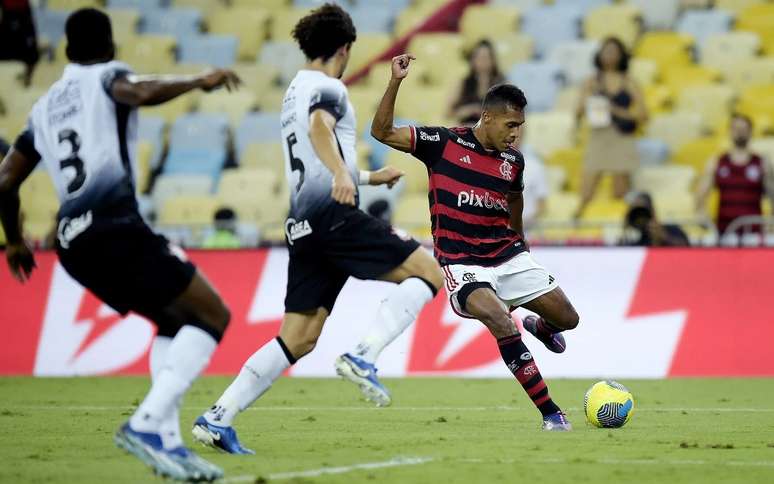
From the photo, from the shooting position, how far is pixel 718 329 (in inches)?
562

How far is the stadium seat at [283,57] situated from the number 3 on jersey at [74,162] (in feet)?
50.8

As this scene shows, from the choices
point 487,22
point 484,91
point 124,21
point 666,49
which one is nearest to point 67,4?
point 124,21

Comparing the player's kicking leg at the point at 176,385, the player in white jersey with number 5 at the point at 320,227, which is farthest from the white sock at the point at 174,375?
the player in white jersey with number 5 at the point at 320,227

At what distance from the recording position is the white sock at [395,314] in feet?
29.2

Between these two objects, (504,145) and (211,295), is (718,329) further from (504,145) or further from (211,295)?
(211,295)

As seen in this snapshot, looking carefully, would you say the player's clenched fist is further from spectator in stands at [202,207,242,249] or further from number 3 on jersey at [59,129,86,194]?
spectator in stands at [202,207,242,249]

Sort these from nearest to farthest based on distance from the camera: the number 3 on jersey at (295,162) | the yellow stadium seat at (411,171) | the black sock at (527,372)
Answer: the number 3 on jersey at (295,162), the black sock at (527,372), the yellow stadium seat at (411,171)

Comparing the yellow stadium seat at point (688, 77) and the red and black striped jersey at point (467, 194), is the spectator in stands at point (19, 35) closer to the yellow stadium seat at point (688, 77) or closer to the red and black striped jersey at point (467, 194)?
the yellow stadium seat at point (688, 77)

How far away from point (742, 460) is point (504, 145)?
3067mm

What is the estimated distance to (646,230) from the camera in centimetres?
1531

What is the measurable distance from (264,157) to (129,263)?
13275 mm

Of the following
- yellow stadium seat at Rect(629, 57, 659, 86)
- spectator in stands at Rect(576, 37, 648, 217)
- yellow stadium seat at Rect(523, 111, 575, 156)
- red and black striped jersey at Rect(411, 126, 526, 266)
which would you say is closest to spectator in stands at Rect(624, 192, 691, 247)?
spectator in stands at Rect(576, 37, 648, 217)

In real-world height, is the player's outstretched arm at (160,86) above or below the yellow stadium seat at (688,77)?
above

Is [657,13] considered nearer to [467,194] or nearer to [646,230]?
[646,230]
